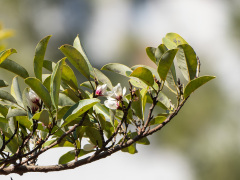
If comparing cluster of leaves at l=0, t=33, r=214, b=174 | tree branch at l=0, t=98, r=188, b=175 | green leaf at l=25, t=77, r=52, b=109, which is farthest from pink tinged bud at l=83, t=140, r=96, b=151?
green leaf at l=25, t=77, r=52, b=109

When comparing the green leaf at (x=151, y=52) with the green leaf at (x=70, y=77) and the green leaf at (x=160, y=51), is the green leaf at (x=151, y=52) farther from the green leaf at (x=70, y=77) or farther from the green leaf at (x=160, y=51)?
the green leaf at (x=70, y=77)

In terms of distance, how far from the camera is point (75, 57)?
909 millimetres

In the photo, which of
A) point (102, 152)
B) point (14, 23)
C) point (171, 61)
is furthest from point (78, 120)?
point (14, 23)

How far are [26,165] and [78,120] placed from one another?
0.15 m

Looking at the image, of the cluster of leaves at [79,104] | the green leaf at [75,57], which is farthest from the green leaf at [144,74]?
the green leaf at [75,57]

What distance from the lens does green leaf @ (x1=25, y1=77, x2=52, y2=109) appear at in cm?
81

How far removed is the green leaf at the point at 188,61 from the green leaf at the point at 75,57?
0.21 m

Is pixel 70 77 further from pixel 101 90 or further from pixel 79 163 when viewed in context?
pixel 79 163

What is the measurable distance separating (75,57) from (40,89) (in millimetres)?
119

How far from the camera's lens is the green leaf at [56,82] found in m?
0.83

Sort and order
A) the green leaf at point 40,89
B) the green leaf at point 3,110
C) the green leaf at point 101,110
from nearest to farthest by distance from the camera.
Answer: the green leaf at point 40,89
the green leaf at point 3,110
the green leaf at point 101,110

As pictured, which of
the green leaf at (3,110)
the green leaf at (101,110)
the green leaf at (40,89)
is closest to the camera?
Result: the green leaf at (40,89)

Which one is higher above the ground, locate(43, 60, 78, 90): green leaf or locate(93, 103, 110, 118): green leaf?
locate(43, 60, 78, 90): green leaf

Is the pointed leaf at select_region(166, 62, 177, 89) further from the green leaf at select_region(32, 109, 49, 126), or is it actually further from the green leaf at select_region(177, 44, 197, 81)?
the green leaf at select_region(32, 109, 49, 126)
